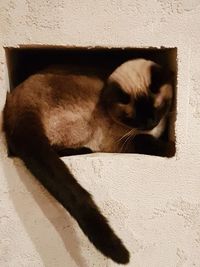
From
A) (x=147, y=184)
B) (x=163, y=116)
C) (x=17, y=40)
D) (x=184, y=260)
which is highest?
(x=17, y=40)

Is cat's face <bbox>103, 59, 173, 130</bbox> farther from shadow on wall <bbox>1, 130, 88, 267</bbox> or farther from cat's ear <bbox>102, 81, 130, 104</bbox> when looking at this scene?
shadow on wall <bbox>1, 130, 88, 267</bbox>

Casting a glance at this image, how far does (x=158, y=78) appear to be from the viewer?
3.72ft

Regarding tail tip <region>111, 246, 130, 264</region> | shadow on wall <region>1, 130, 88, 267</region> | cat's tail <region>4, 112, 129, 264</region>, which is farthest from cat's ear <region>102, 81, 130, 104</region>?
tail tip <region>111, 246, 130, 264</region>

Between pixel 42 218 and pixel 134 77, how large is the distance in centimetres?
52

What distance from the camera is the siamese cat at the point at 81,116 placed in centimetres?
98

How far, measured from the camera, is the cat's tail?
90cm

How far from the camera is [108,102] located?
1145 mm

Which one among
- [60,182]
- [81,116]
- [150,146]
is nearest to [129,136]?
[150,146]

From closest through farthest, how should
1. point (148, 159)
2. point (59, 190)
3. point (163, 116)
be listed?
1. point (59, 190)
2. point (148, 159)
3. point (163, 116)

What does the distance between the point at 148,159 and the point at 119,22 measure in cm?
39

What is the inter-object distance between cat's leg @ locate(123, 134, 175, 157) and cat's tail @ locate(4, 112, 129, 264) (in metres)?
0.31

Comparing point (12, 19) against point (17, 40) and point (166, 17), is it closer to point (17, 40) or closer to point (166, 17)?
point (17, 40)

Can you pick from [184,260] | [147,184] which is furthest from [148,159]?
[184,260]

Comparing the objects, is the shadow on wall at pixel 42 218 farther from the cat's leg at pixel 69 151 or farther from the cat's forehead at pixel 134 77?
the cat's forehead at pixel 134 77
